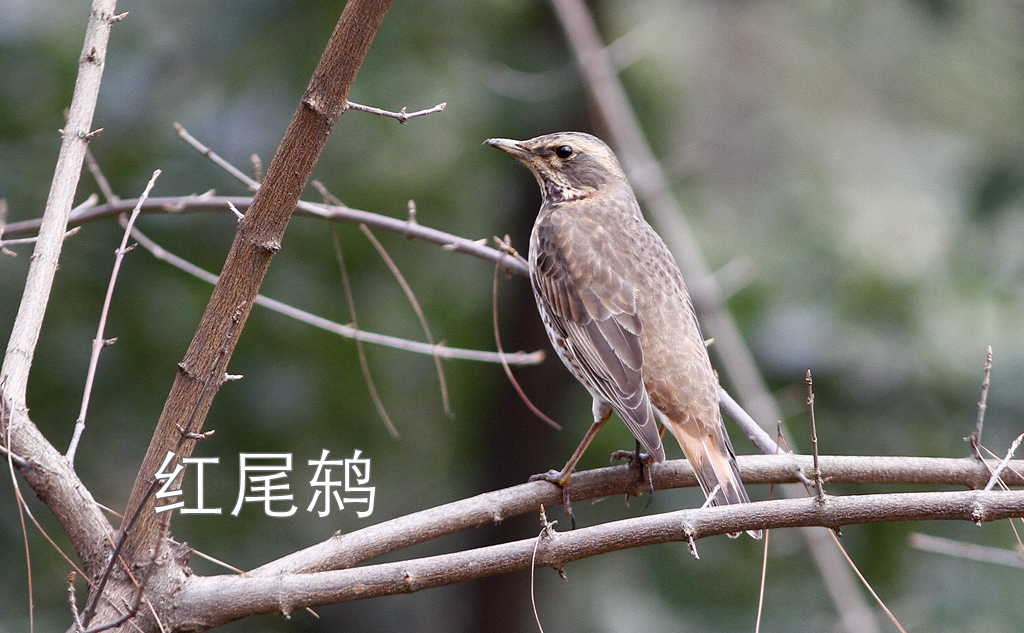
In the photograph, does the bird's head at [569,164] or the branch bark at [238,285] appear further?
the bird's head at [569,164]

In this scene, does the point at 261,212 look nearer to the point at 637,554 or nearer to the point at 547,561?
the point at 547,561

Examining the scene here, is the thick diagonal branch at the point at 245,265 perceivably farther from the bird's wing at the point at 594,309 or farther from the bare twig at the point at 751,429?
the bare twig at the point at 751,429

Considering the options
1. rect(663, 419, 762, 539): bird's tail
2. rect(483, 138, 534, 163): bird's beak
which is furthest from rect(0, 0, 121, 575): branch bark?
rect(663, 419, 762, 539): bird's tail

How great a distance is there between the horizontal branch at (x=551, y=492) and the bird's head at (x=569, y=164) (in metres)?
1.46

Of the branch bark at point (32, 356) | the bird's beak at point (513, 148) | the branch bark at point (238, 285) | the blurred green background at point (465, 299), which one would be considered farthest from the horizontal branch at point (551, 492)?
the blurred green background at point (465, 299)

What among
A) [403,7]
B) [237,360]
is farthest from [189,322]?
[403,7]

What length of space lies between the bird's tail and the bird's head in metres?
1.23

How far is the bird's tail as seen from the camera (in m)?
2.95

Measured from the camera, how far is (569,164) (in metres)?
4.05

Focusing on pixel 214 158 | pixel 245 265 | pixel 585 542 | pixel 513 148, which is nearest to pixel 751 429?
pixel 585 542

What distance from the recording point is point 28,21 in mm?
4840

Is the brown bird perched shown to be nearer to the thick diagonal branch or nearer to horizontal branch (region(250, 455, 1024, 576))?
horizontal branch (region(250, 455, 1024, 576))

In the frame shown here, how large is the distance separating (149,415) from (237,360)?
1.79 feet

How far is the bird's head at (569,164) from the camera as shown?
3955mm
